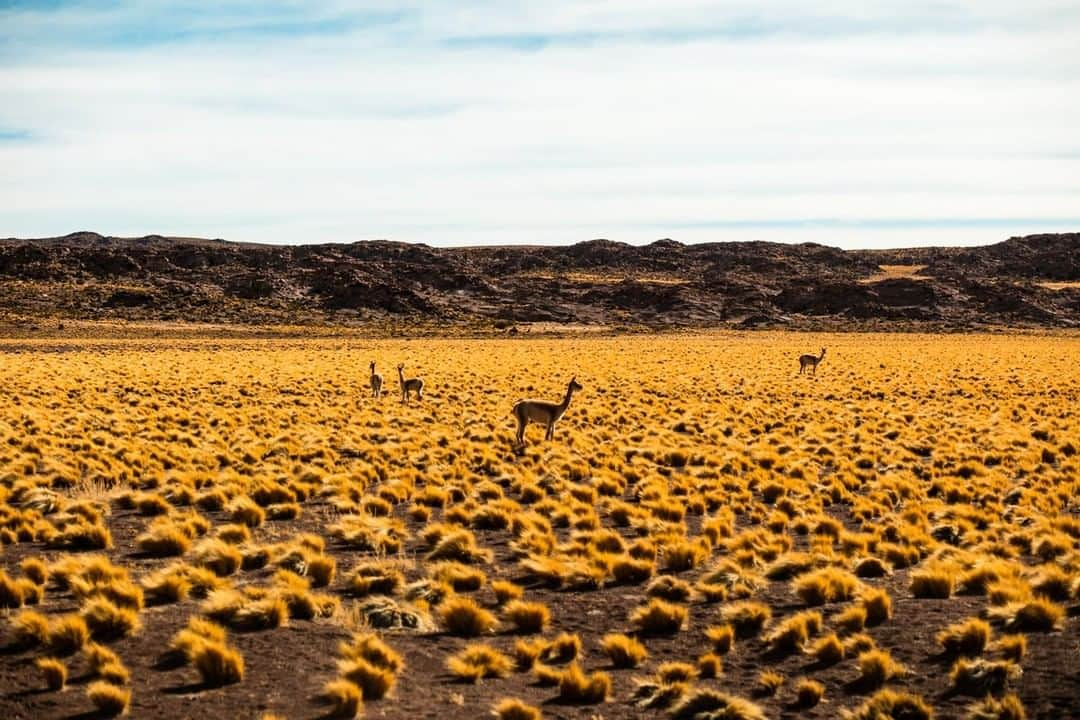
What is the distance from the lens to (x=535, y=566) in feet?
34.3

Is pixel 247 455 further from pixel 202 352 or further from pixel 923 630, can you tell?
pixel 202 352

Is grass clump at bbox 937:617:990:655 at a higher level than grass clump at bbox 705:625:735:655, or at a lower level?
higher

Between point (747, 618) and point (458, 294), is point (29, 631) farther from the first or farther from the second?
point (458, 294)

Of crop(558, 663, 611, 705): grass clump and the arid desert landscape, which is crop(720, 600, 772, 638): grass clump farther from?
crop(558, 663, 611, 705): grass clump

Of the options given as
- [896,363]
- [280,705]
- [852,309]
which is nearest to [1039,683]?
[280,705]

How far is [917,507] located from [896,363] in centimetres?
3629

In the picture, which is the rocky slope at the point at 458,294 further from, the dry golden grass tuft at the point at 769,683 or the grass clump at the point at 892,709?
the grass clump at the point at 892,709

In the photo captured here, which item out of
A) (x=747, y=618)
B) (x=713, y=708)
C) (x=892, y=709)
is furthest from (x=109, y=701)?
(x=892, y=709)

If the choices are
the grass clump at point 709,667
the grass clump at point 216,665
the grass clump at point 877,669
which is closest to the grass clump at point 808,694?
the grass clump at point 877,669

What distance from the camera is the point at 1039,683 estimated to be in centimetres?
700

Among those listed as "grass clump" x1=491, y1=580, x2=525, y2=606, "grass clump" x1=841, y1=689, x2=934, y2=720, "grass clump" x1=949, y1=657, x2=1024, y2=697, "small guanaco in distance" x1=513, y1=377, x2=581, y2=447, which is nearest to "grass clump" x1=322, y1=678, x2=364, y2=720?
"grass clump" x1=491, y1=580, x2=525, y2=606

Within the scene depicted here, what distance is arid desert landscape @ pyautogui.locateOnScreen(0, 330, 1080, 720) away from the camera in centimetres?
716

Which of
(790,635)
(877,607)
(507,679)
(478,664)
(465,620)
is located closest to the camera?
(507,679)

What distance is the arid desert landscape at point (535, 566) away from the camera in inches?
282
